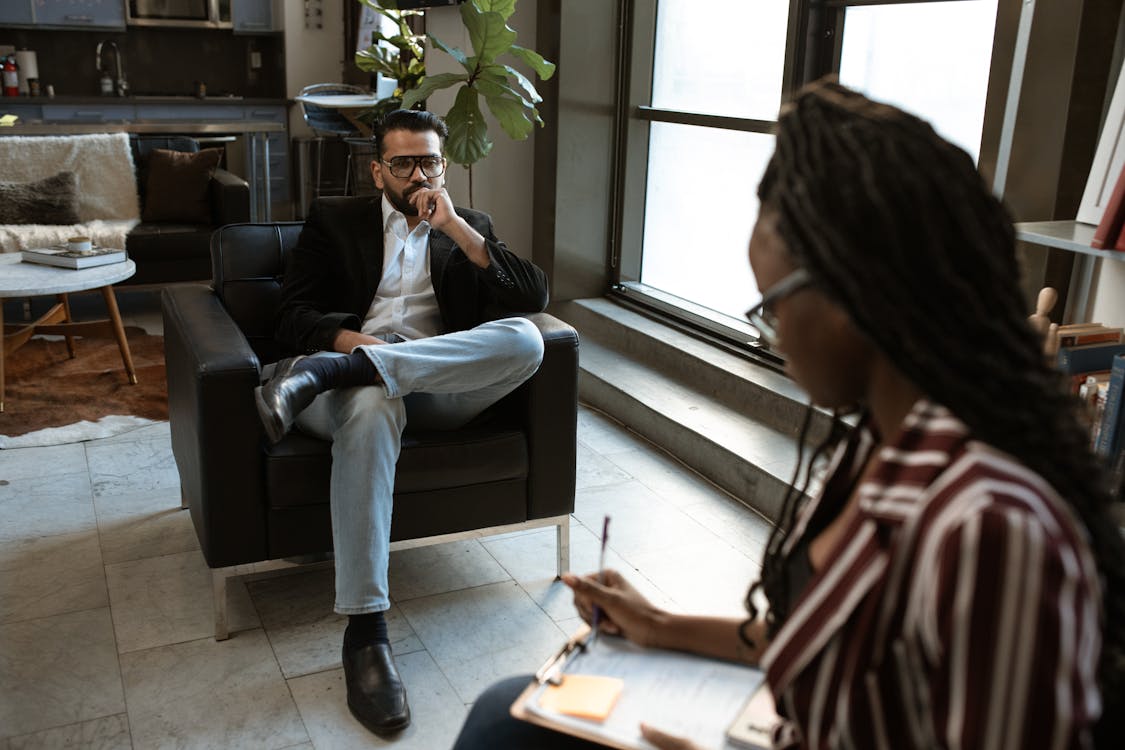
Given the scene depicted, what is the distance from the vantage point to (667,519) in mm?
3010

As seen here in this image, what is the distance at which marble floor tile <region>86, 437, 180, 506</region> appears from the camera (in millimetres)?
3133

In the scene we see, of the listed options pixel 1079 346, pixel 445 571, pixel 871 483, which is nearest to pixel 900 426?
pixel 871 483

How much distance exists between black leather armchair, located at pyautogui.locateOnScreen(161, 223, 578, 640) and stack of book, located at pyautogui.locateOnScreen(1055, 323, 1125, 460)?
41.6 inches

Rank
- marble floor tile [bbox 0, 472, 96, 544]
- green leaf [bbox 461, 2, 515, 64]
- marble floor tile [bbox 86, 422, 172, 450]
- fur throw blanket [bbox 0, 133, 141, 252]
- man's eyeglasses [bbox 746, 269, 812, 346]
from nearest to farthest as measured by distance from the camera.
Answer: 1. man's eyeglasses [bbox 746, 269, 812, 346]
2. marble floor tile [bbox 0, 472, 96, 544]
3. marble floor tile [bbox 86, 422, 172, 450]
4. green leaf [bbox 461, 2, 515, 64]
5. fur throw blanket [bbox 0, 133, 141, 252]

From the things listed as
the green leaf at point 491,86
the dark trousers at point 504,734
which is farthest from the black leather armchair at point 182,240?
the dark trousers at point 504,734

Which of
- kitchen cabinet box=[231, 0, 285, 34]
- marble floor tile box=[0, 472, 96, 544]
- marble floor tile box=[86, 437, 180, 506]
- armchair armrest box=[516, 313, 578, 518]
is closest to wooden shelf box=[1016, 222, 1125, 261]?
armchair armrest box=[516, 313, 578, 518]

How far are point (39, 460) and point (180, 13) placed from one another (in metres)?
5.82

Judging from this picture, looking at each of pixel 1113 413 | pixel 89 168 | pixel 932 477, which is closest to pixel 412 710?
pixel 1113 413

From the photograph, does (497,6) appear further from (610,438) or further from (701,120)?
(610,438)

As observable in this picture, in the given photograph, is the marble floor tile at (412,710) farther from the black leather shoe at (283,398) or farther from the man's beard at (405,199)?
the man's beard at (405,199)

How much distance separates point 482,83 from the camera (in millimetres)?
3957

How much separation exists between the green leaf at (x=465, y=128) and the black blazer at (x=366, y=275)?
4.30 feet

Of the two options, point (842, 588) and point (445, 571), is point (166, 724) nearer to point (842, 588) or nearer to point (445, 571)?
point (445, 571)

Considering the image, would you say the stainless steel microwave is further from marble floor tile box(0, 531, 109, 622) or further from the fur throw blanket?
marble floor tile box(0, 531, 109, 622)
